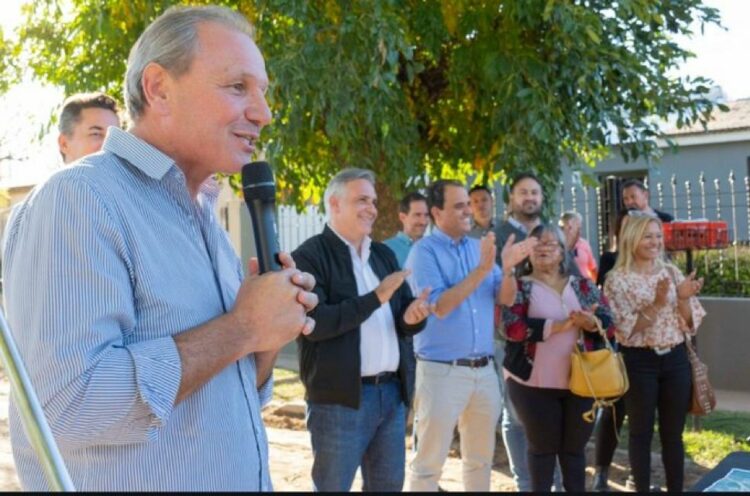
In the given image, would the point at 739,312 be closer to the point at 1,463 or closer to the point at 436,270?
the point at 436,270

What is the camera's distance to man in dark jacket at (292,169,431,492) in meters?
4.53

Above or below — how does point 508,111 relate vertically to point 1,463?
above

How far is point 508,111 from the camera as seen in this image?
736cm

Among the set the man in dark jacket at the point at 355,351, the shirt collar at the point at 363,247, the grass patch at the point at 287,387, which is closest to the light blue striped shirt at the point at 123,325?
the man in dark jacket at the point at 355,351

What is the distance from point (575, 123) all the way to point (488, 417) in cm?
320

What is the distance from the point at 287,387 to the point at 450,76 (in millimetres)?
4519

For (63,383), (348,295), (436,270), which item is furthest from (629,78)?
(63,383)

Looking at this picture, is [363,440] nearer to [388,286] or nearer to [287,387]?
[388,286]

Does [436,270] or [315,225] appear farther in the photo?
[315,225]

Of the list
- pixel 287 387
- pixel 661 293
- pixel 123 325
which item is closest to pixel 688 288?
pixel 661 293

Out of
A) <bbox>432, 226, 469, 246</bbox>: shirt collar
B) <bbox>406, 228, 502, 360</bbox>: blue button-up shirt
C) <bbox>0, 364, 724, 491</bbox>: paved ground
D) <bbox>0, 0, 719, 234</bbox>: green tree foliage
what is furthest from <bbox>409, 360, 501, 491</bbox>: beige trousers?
<bbox>0, 0, 719, 234</bbox>: green tree foliage

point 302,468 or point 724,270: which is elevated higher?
point 724,270

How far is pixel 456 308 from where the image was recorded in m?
5.45

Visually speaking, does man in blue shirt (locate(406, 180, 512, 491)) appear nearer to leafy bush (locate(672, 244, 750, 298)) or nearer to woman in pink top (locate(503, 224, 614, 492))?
woman in pink top (locate(503, 224, 614, 492))
